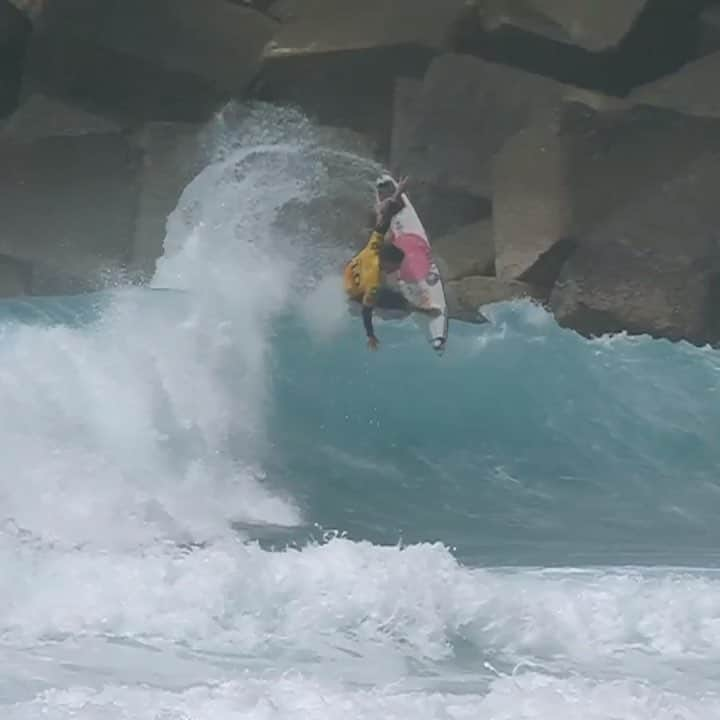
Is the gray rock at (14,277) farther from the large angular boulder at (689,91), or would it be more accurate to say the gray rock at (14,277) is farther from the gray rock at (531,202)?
the large angular boulder at (689,91)

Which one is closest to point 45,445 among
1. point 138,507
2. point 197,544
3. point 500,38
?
point 138,507

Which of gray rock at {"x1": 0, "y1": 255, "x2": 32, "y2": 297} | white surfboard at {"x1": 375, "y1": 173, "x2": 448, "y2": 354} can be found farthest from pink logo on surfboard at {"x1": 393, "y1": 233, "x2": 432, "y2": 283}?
gray rock at {"x1": 0, "y1": 255, "x2": 32, "y2": 297}

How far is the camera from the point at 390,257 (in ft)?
16.8

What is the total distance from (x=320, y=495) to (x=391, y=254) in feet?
3.11

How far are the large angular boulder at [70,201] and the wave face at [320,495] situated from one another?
0.74 ft

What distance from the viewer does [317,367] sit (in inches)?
209

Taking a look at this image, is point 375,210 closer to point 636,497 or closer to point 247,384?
point 247,384

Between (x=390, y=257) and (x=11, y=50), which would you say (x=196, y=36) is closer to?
(x=11, y=50)

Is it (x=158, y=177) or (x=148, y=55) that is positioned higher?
(x=148, y=55)

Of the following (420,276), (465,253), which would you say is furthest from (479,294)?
(420,276)

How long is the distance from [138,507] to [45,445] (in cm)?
55

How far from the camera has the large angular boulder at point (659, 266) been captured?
529cm

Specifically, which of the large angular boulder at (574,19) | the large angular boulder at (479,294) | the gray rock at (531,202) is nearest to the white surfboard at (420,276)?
the large angular boulder at (479,294)

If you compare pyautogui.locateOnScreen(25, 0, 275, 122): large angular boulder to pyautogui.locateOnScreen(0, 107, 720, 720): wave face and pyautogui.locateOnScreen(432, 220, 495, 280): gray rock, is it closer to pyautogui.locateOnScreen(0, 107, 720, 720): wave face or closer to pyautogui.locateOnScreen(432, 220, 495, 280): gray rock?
pyautogui.locateOnScreen(0, 107, 720, 720): wave face
